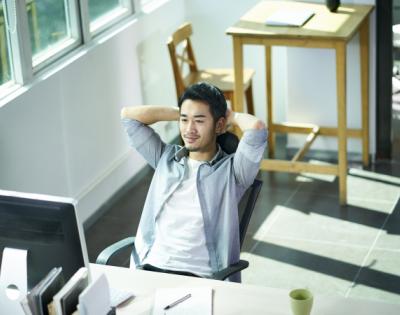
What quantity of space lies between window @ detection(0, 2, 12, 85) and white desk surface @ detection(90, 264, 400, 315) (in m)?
1.53

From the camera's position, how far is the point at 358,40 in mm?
5359

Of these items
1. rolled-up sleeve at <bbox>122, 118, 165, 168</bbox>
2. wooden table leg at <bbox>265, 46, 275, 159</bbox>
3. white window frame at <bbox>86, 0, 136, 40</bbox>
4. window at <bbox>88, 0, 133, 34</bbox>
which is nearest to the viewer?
rolled-up sleeve at <bbox>122, 118, 165, 168</bbox>

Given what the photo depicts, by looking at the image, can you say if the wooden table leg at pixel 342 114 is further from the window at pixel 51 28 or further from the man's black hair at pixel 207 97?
the man's black hair at pixel 207 97

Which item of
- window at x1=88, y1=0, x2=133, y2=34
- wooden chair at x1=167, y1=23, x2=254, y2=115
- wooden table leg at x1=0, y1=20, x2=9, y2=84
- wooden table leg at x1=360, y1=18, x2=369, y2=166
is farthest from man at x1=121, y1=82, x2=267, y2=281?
wooden table leg at x1=360, y1=18, x2=369, y2=166

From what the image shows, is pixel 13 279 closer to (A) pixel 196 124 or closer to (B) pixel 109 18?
(A) pixel 196 124

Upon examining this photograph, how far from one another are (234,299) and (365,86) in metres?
2.82

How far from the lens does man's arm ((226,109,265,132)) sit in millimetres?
3203

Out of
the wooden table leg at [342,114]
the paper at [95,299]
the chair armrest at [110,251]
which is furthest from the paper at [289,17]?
the paper at [95,299]

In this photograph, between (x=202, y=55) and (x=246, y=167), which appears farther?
(x=202, y=55)

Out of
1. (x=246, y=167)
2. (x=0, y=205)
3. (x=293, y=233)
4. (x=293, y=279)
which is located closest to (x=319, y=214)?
(x=293, y=233)

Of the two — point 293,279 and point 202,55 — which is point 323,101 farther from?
point 293,279

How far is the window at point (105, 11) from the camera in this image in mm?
4996

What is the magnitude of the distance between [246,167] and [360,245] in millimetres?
1573

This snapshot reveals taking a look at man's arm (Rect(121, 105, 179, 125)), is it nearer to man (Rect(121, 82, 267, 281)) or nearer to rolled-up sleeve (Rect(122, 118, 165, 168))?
rolled-up sleeve (Rect(122, 118, 165, 168))
